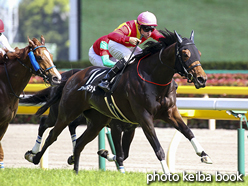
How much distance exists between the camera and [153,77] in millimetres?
4453

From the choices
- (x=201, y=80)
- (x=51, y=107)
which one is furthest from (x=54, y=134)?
(x=201, y=80)

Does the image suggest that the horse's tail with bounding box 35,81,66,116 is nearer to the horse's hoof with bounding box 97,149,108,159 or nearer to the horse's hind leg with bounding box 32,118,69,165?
the horse's hind leg with bounding box 32,118,69,165

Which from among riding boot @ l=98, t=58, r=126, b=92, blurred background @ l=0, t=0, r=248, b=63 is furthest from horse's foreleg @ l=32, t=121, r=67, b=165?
blurred background @ l=0, t=0, r=248, b=63

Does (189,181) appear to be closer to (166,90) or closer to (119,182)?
(119,182)

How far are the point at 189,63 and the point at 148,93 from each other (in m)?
0.53

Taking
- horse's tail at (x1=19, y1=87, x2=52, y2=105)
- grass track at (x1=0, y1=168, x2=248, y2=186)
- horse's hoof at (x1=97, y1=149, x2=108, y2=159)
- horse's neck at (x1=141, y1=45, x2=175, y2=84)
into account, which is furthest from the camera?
horse's tail at (x1=19, y1=87, x2=52, y2=105)

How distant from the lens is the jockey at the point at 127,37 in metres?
4.80

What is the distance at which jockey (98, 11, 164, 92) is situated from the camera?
480 centimetres

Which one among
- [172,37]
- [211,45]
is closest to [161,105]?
[172,37]

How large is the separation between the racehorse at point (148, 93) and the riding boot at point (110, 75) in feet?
0.25

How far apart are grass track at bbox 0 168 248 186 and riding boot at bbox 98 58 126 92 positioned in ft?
2.93

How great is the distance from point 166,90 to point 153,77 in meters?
0.18

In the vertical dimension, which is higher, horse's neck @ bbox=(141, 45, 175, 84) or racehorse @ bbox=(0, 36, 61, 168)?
horse's neck @ bbox=(141, 45, 175, 84)

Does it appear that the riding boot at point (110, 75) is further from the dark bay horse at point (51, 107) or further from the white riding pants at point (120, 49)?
the dark bay horse at point (51, 107)
